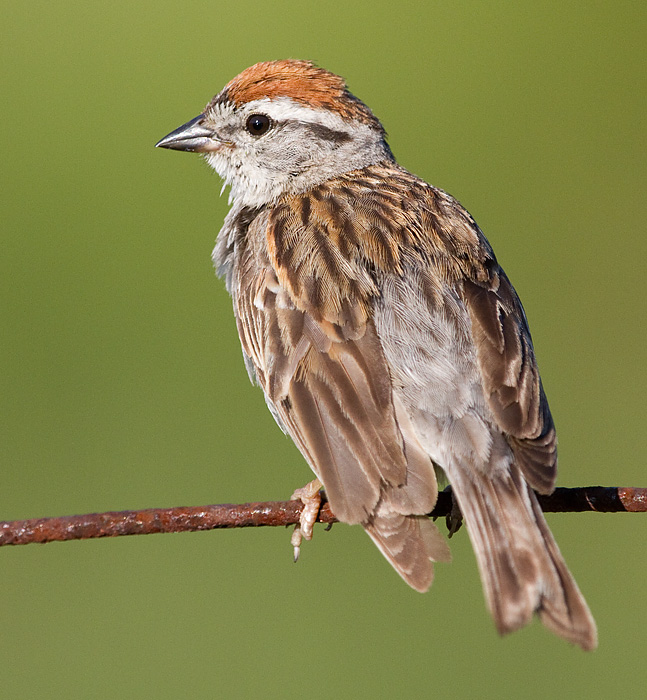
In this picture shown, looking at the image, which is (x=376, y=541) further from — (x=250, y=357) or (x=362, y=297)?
(x=250, y=357)

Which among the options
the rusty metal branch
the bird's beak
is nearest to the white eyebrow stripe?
the bird's beak

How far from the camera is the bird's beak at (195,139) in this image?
5.20 meters

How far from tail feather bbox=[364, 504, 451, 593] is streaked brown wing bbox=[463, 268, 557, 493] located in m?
0.37

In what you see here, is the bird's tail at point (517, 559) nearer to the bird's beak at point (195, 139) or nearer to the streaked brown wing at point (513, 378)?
the streaked brown wing at point (513, 378)

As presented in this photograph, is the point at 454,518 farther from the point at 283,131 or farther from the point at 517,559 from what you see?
the point at 283,131

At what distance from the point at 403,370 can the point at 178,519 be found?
120cm

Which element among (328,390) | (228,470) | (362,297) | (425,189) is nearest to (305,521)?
(328,390)

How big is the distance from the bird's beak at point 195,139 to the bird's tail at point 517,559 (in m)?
2.57

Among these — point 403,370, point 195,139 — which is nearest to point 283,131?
point 195,139

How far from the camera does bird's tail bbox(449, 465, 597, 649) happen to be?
288cm

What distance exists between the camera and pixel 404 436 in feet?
11.4

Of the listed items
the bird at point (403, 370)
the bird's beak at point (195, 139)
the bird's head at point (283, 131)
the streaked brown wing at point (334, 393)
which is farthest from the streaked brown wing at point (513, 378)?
the bird's beak at point (195, 139)

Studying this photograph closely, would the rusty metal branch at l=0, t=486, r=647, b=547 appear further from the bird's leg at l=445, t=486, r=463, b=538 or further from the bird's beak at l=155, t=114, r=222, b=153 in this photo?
the bird's beak at l=155, t=114, r=222, b=153

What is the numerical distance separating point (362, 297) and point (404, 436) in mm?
627
